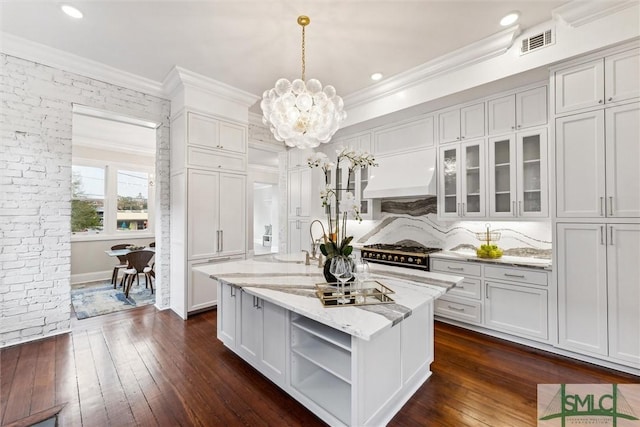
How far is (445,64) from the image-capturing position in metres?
3.26

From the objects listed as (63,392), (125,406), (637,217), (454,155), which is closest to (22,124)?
(63,392)

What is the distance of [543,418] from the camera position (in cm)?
190

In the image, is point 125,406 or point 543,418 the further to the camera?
point 125,406

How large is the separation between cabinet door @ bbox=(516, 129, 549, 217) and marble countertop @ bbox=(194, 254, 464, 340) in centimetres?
157

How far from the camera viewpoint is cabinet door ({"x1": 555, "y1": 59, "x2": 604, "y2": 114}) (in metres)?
2.48

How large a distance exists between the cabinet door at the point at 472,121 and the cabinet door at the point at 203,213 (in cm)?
A: 342

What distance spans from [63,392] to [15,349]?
50.9 inches

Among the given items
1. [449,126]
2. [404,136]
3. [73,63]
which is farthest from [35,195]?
[449,126]

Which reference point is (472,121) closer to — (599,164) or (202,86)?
(599,164)

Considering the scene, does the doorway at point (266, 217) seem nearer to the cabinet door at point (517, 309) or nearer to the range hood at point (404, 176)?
the range hood at point (404, 176)

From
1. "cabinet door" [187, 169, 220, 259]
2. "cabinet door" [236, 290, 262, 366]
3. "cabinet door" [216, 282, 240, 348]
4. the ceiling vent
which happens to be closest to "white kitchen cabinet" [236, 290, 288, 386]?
"cabinet door" [236, 290, 262, 366]

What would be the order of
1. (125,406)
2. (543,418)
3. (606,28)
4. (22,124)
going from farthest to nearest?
(22,124) < (606,28) < (125,406) < (543,418)

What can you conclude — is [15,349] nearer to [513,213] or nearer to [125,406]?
[125,406]
